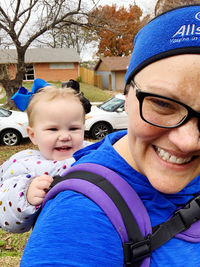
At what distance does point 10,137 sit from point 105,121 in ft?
11.7

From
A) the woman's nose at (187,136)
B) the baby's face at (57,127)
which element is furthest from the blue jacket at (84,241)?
the baby's face at (57,127)

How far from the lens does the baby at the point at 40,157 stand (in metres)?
1.40

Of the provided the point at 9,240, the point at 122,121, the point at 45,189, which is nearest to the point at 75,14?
the point at 122,121

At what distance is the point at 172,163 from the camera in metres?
0.96

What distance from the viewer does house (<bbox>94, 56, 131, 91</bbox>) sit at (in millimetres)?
30891

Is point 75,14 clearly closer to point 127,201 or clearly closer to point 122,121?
point 122,121

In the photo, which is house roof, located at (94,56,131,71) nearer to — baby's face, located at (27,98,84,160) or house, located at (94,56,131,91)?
house, located at (94,56,131,91)

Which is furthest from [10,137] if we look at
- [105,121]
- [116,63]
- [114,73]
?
[116,63]

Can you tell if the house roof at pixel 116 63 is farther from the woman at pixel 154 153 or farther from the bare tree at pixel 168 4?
the woman at pixel 154 153

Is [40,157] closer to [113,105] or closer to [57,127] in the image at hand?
[57,127]

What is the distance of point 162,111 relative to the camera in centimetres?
90

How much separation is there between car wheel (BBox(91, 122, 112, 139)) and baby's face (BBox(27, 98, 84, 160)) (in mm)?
7135

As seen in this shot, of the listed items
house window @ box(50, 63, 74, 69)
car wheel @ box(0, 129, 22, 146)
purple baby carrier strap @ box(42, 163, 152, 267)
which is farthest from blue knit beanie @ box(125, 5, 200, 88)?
house window @ box(50, 63, 74, 69)

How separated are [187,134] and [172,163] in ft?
0.47
